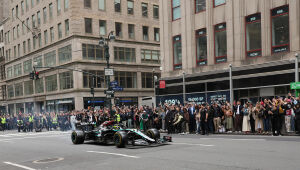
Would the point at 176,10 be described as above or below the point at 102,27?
below

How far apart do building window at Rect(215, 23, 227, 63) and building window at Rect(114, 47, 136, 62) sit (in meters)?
23.1

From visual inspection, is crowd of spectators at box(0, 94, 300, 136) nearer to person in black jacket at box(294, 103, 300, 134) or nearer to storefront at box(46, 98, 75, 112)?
person in black jacket at box(294, 103, 300, 134)

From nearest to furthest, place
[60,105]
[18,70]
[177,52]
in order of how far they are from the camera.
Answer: [177,52] < [60,105] < [18,70]

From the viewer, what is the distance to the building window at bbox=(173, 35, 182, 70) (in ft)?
104

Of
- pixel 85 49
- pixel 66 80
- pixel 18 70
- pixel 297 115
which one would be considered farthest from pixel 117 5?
pixel 297 115

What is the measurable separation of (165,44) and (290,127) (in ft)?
56.0

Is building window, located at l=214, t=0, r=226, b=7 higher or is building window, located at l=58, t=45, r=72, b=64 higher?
building window, located at l=214, t=0, r=226, b=7

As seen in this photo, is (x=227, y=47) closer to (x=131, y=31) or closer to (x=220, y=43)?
(x=220, y=43)

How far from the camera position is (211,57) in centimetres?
2861

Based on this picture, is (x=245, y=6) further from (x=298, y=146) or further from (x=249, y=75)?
(x=298, y=146)

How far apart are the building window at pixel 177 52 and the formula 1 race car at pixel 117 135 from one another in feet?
50.8

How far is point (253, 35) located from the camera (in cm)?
2598

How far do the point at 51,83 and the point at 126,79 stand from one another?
1120 cm

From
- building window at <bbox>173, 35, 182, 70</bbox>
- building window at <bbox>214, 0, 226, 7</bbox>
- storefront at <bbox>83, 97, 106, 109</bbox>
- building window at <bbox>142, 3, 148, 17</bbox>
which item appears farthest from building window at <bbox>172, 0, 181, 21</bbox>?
building window at <bbox>142, 3, 148, 17</bbox>
